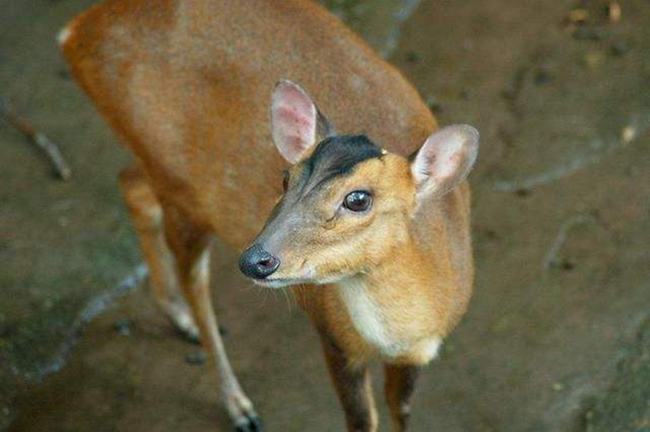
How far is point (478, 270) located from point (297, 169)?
1.95 meters

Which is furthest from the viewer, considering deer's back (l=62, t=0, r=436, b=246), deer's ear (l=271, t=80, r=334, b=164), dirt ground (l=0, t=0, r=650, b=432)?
dirt ground (l=0, t=0, r=650, b=432)

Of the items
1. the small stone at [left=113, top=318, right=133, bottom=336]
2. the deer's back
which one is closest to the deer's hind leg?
the small stone at [left=113, top=318, right=133, bottom=336]

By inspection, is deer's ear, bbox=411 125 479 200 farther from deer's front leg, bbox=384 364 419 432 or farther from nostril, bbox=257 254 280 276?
deer's front leg, bbox=384 364 419 432

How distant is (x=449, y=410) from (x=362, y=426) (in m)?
0.57

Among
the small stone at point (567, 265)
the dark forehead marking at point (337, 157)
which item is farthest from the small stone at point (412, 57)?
the dark forehead marking at point (337, 157)

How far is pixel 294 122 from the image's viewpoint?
3.81 metres

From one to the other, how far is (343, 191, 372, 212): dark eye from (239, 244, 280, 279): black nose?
26 centimetres

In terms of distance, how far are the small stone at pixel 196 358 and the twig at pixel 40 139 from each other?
1.16m

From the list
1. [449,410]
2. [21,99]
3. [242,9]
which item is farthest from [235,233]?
[21,99]

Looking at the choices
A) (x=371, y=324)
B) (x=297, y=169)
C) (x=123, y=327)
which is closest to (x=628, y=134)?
(x=123, y=327)

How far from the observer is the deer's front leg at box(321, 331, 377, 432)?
4129 mm

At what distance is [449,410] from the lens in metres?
4.82

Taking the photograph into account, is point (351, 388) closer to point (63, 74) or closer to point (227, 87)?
point (227, 87)

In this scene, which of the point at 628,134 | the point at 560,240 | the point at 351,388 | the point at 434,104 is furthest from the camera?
the point at 434,104
